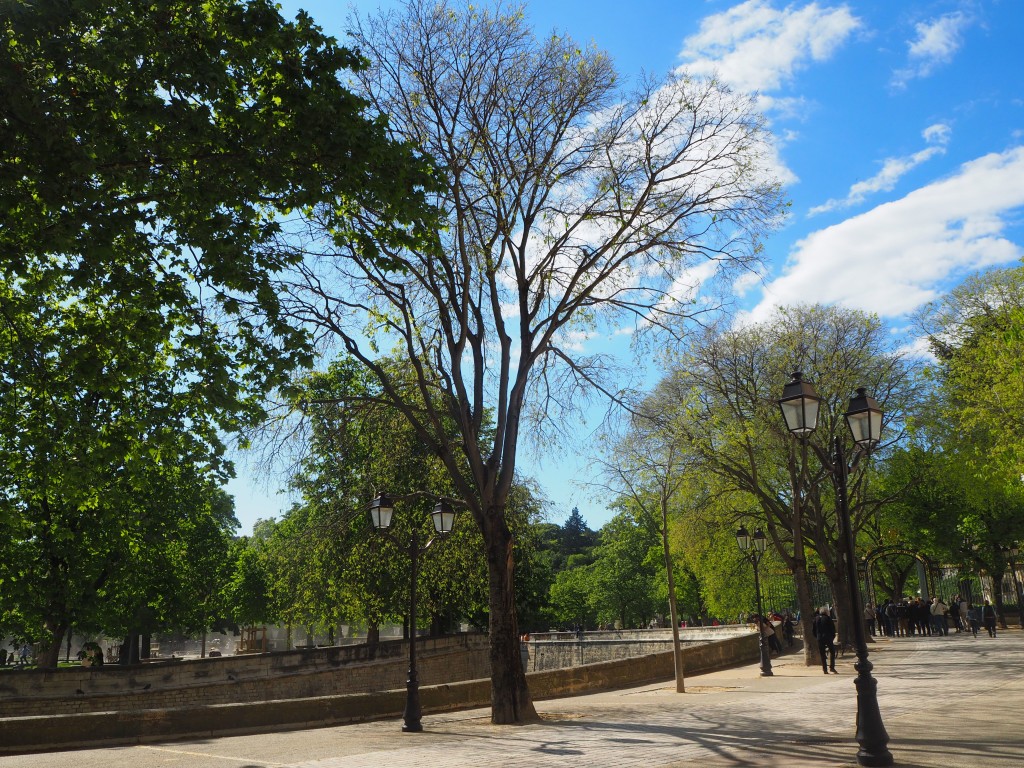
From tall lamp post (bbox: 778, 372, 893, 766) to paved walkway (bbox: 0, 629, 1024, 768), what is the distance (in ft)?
1.46

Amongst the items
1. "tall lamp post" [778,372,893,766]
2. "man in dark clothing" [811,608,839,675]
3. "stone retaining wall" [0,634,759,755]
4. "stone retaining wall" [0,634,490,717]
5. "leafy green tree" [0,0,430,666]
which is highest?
"leafy green tree" [0,0,430,666]

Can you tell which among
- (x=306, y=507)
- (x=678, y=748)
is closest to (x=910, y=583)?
(x=306, y=507)

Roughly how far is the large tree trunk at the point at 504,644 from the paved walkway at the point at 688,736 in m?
0.44

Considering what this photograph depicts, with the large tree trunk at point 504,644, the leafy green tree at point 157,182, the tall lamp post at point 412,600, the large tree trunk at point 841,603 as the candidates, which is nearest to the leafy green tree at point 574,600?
the large tree trunk at point 841,603

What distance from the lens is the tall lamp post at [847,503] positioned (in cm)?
846

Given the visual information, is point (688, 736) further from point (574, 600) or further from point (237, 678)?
point (574, 600)

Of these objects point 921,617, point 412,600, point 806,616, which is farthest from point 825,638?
point 921,617

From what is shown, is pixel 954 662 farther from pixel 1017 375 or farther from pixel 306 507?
pixel 306 507

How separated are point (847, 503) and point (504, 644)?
7.46 m

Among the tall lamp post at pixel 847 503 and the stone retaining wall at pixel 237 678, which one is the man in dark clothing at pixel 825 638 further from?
the stone retaining wall at pixel 237 678

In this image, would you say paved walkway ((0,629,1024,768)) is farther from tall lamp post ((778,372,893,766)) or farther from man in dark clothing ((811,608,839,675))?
man in dark clothing ((811,608,839,675))

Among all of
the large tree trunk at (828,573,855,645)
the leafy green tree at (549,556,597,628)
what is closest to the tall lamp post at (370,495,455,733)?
the large tree trunk at (828,573,855,645)

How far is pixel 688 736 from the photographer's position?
11.7m

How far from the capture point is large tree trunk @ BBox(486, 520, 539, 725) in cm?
1487
